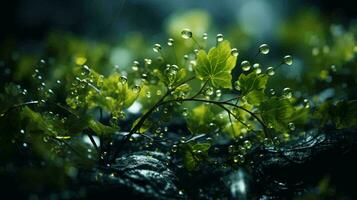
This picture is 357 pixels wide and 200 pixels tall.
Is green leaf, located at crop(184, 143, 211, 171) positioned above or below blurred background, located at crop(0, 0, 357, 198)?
below

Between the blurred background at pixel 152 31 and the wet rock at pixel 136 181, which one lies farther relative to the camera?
the blurred background at pixel 152 31

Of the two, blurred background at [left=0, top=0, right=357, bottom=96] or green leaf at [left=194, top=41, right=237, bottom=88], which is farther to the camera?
blurred background at [left=0, top=0, right=357, bottom=96]

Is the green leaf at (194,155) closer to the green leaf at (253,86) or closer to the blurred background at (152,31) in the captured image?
the green leaf at (253,86)

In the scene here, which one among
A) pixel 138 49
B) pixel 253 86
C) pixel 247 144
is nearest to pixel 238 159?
pixel 247 144

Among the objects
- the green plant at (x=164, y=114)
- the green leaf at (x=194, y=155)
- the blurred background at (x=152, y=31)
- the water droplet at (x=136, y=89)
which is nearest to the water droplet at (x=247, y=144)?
the green plant at (x=164, y=114)

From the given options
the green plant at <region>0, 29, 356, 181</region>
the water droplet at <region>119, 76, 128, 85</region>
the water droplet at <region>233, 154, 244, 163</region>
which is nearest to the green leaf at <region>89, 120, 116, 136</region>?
the green plant at <region>0, 29, 356, 181</region>

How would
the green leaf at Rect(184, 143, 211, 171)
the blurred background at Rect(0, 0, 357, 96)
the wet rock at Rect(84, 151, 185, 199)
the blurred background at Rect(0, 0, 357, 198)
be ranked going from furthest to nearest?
the blurred background at Rect(0, 0, 357, 96) < the blurred background at Rect(0, 0, 357, 198) < the green leaf at Rect(184, 143, 211, 171) < the wet rock at Rect(84, 151, 185, 199)

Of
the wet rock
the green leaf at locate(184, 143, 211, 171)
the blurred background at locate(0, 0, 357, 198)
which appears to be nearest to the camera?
the wet rock

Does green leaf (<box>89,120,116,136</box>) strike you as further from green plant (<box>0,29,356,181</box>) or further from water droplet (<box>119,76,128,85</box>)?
water droplet (<box>119,76,128,85</box>)

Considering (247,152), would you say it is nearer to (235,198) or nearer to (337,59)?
(235,198)

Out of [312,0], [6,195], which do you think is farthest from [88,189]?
[312,0]
